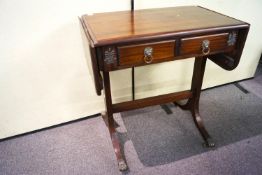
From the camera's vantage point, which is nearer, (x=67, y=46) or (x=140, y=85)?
(x=67, y=46)

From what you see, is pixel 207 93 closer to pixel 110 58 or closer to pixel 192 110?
pixel 192 110

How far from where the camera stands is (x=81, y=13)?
4.72 ft

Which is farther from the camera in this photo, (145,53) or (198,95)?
(198,95)

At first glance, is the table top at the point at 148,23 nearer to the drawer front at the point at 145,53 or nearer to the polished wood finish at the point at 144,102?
the drawer front at the point at 145,53

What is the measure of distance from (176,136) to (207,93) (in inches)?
30.1

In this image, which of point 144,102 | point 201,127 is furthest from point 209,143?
point 144,102

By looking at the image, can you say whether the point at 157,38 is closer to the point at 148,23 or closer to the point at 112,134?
the point at 148,23

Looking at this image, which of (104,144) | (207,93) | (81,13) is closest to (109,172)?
(104,144)

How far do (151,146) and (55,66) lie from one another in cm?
96

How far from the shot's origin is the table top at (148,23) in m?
1.03

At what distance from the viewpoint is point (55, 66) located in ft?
5.17

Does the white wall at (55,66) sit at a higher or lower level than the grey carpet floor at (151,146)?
higher

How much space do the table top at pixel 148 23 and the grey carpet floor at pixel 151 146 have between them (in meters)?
0.94

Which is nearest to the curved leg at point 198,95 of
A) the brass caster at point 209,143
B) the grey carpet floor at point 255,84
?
the brass caster at point 209,143
